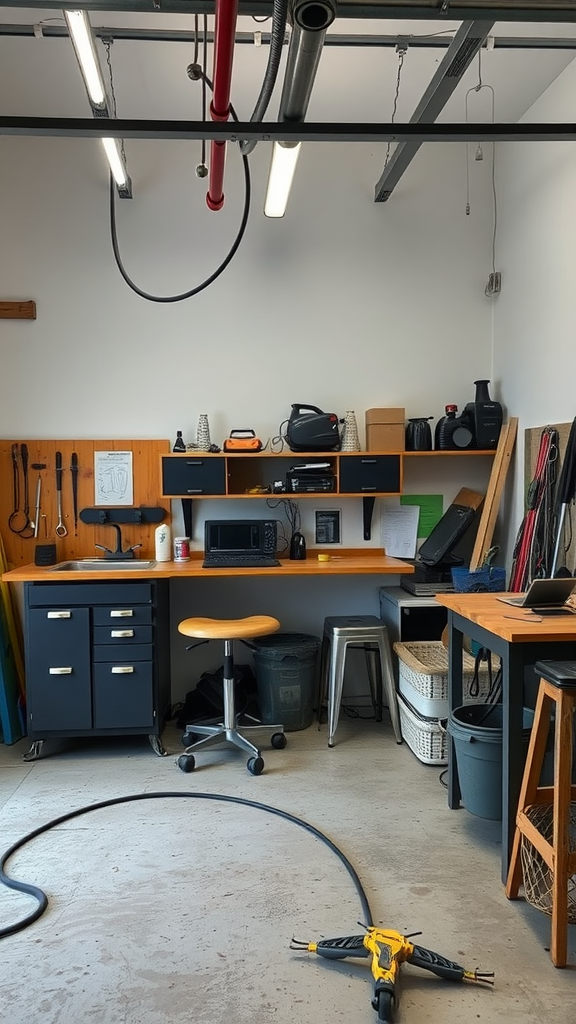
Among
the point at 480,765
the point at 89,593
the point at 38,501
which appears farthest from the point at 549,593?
the point at 38,501

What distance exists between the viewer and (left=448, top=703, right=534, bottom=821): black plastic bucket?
2.41 m

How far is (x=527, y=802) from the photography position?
2.14 meters

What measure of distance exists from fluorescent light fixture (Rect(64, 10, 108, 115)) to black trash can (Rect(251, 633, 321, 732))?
273 centimetres

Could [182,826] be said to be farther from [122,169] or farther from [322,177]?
[322,177]

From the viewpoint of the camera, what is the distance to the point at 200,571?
11.5 feet

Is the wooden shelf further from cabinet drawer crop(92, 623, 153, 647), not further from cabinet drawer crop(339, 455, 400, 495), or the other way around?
cabinet drawer crop(92, 623, 153, 647)

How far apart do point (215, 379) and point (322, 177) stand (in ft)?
4.61

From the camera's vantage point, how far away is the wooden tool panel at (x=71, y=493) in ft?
13.1

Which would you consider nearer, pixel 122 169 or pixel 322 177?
pixel 122 169

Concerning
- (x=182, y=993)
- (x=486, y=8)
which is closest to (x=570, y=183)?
(x=486, y=8)

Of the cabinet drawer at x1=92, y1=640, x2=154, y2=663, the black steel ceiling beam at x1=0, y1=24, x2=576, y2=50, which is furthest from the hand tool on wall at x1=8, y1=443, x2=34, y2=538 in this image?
the black steel ceiling beam at x1=0, y1=24, x2=576, y2=50

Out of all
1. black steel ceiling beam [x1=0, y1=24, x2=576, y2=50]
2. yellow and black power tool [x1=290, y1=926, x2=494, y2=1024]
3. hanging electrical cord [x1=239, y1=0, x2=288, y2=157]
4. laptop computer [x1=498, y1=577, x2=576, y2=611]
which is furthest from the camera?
black steel ceiling beam [x1=0, y1=24, x2=576, y2=50]

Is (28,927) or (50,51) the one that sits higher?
(50,51)

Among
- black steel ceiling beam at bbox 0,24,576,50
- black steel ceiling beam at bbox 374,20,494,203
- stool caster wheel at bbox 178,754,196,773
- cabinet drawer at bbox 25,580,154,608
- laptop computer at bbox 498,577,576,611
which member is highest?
black steel ceiling beam at bbox 0,24,576,50
